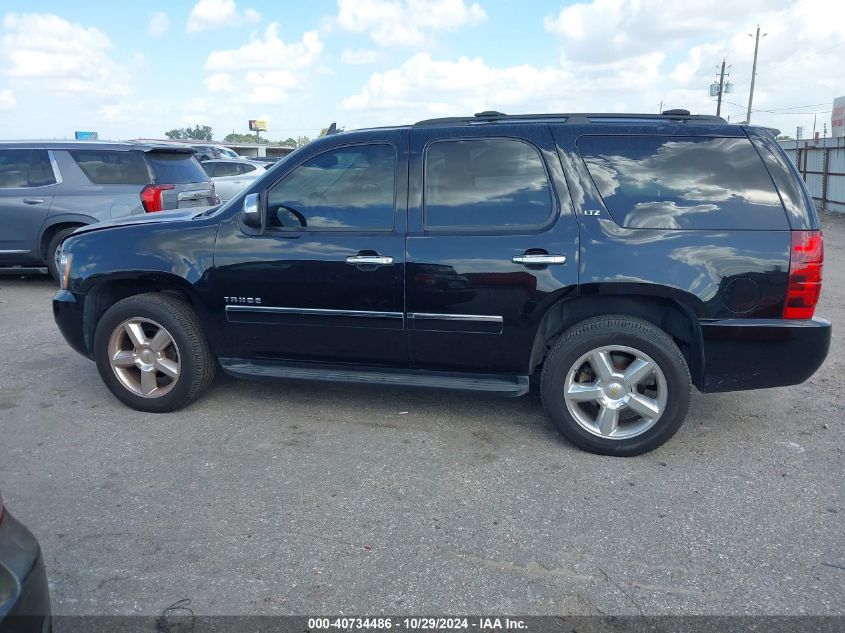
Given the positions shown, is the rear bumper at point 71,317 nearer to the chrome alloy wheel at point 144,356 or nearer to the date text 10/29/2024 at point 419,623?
the chrome alloy wheel at point 144,356

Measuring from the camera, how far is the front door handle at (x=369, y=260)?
4215 mm

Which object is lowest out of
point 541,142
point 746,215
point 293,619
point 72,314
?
point 293,619

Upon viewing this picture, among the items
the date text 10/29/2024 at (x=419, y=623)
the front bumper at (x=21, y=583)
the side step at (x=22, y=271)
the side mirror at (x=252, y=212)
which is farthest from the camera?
the side step at (x=22, y=271)

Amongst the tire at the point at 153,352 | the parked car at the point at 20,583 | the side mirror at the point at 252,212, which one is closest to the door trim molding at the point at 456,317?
the side mirror at the point at 252,212

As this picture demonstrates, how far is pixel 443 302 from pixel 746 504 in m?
1.88

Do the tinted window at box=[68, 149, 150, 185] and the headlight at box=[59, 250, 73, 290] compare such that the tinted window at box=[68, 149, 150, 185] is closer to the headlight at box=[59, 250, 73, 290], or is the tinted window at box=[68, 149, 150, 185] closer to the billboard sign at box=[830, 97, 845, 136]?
the headlight at box=[59, 250, 73, 290]

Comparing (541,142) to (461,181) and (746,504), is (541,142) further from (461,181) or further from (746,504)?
(746,504)

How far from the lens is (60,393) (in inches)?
206

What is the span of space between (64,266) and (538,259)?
318 centimetres

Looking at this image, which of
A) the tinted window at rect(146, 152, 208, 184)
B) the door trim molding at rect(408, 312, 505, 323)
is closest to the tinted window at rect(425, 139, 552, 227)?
the door trim molding at rect(408, 312, 505, 323)

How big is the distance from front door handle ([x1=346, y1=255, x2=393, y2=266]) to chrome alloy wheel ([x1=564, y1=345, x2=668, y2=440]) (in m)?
1.23

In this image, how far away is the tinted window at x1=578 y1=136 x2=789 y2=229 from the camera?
390cm

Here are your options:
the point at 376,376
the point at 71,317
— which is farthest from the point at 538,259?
the point at 71,317

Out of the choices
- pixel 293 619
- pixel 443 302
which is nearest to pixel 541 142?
pixel 443 302
